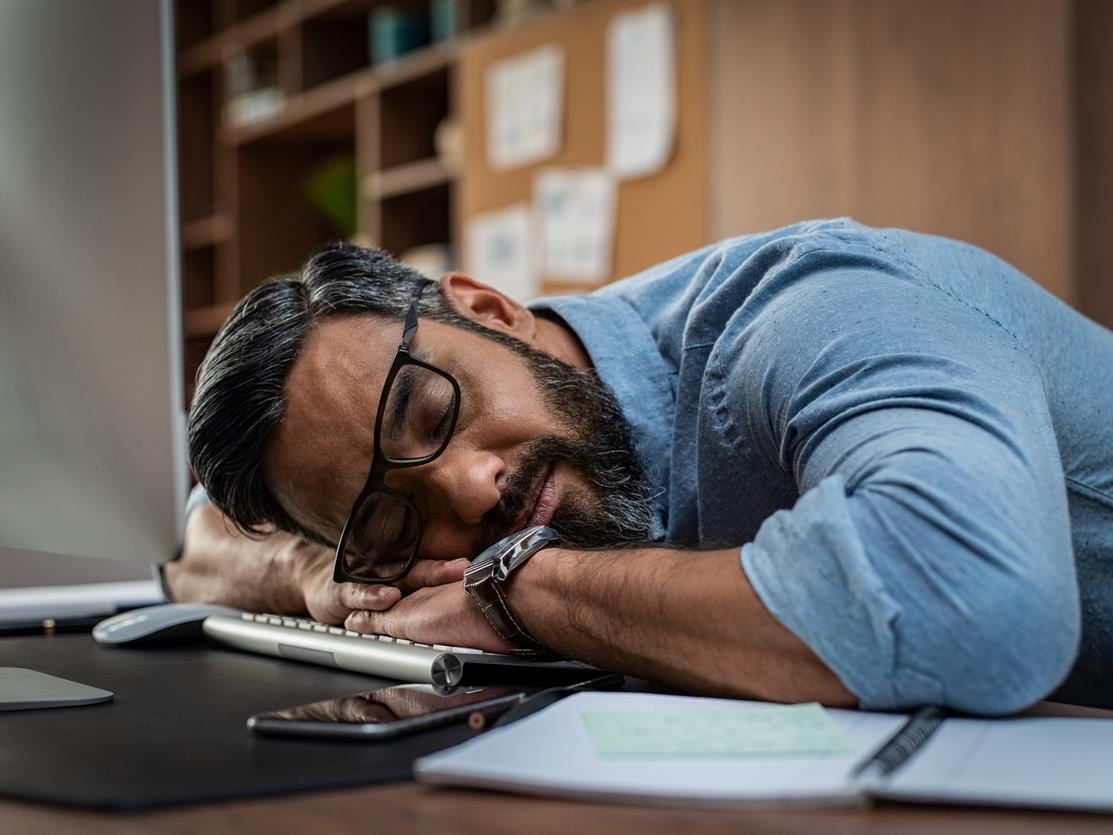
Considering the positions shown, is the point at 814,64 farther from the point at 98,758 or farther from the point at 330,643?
the point at 98,758

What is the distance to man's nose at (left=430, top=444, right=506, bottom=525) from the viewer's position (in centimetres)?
108

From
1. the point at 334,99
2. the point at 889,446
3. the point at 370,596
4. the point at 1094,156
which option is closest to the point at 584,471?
the point at 370,596

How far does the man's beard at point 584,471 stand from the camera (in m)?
1.12

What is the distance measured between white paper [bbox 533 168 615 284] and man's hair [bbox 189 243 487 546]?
1.96 metres

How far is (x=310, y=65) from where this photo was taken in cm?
477

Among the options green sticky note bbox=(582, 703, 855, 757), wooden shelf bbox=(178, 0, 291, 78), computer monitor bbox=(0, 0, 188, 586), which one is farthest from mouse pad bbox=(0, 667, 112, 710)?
wooden shelf bbox=(178, 0, 291, 78)

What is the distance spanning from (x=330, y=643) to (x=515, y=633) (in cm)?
14

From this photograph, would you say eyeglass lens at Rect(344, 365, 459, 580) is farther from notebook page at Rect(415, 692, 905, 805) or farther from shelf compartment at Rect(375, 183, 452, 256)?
shelf compartment at Rect(375, 183, 452, 256)

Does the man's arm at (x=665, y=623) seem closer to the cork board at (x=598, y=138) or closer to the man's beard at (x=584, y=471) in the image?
the man's beard at (x=584, y=471)

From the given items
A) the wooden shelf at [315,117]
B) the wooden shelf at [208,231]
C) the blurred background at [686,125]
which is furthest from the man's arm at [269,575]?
the wooden shelf at [208,231]

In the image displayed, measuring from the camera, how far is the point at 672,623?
2.55 ft

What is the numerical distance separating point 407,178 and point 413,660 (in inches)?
135

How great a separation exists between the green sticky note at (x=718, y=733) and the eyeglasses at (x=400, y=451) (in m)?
0.47

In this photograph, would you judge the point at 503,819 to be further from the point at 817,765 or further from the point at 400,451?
the point at 400,451
